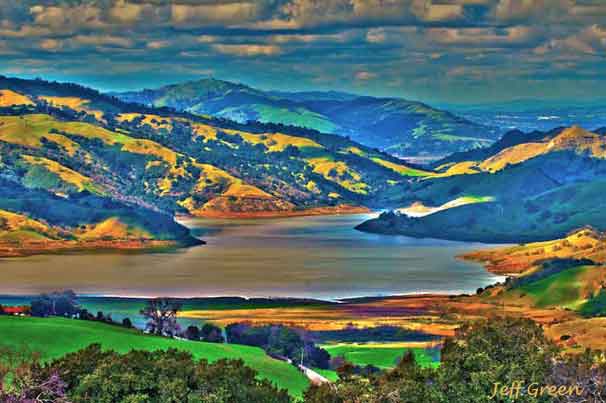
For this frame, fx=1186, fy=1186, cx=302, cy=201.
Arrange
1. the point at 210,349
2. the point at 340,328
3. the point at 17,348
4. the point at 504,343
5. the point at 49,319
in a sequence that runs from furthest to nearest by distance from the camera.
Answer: the point at 340,328, the point at 49,319, the point at 210,349, the point at 17,348, the point at 504,343

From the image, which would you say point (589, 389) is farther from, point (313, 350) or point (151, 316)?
point (151, 316)

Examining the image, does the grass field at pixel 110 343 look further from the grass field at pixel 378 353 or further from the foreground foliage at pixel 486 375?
the foreground foliage at pixel 486 375

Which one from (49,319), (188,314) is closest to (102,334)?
(49,319)

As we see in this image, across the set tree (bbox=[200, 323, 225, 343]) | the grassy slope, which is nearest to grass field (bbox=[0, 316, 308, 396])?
tree (bbox=[200, 323, 225, 343])

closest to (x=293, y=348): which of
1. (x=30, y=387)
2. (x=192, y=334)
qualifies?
(x=192, y=334)

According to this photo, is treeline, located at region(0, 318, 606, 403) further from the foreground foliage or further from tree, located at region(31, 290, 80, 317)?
tree, located at region(31, 290, 80, 317)

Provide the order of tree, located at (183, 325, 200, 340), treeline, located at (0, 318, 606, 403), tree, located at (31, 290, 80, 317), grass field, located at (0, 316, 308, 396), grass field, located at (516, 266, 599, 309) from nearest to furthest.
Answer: treeline, located at (0, 318, 606, 403)
grass field, located at (0, 316, 308, 396)
tree, located at (183, 325, 200, 340)
tree, located at (31, 290, 80, 317)
grass field, located at (516, 266, 599, 309)
